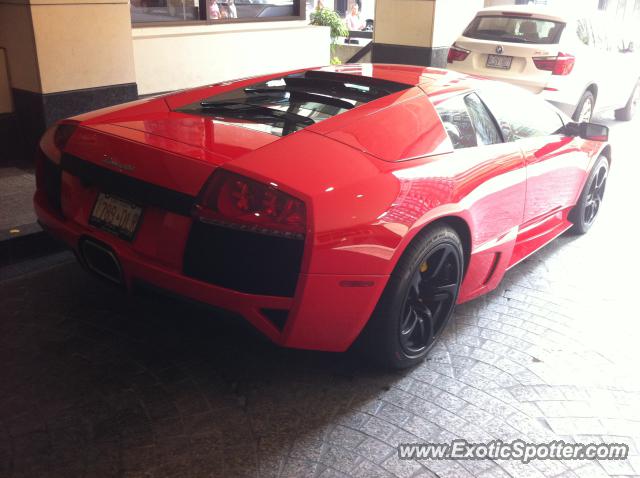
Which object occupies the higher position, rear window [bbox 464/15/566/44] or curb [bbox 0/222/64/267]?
rear window [bbox 464/15/566/44]

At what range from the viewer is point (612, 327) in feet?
12.8

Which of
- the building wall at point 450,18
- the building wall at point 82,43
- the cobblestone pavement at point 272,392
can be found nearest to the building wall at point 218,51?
the building wall at point 82,43

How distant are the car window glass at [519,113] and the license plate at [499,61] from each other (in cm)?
369

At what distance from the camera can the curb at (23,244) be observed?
4332mm

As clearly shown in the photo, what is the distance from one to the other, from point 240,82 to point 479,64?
520 centimetres

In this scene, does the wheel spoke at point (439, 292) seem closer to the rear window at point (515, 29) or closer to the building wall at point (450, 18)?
the rear window at point (515, 29)

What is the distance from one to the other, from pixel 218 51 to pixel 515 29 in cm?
383

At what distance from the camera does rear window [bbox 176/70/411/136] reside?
10.8ft

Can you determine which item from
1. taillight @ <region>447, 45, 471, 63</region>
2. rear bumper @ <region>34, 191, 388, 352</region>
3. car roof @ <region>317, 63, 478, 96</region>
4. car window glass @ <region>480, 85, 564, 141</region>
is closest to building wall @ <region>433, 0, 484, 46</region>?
taillight @ <region>447, 45, 471, 63</region>

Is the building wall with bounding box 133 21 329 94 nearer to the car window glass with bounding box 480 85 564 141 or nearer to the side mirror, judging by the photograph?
the car window glass with bounding box 480 85 564 141

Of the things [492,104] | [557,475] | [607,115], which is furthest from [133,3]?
[607,115]

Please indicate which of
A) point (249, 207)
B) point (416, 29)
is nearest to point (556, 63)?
point (416, 29)

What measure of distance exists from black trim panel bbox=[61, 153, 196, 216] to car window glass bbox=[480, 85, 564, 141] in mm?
2056

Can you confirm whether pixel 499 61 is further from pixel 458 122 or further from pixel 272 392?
pixel 272 392
